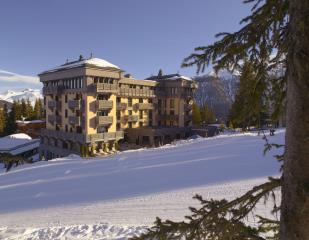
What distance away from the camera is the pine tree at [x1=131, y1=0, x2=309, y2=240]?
2324mm

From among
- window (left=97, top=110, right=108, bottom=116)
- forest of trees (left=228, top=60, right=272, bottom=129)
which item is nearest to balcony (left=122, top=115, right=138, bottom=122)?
window (left=97, top=110, right=108, bottom=116)

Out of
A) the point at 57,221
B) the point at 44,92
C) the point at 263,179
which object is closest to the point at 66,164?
the point at 57,221

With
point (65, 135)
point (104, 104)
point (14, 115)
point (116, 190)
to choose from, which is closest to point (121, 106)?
point (104, 104)

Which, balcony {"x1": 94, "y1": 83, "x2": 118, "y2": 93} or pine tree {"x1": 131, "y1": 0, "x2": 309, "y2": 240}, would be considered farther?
balcony {"x1": 94, "y1": 83, "x2": 118, "y2": 93}

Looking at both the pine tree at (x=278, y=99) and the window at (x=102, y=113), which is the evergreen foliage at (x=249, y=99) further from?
the window at (x=102, y=113)

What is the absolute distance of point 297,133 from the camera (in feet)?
8.13

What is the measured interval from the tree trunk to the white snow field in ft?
25.1

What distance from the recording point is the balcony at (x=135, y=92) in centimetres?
4025

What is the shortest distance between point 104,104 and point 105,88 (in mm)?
2155

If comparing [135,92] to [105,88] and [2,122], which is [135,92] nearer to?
[105,88]

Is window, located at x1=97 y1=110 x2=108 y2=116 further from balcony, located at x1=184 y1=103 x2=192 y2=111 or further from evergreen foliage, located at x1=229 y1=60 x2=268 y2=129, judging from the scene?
evergreen foliage, located at x1=229 y1=60 x2=268 y2=129

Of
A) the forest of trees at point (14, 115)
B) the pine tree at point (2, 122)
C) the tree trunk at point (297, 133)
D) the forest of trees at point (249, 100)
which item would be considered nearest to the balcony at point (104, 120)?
the forest of trees at point (249, 100)

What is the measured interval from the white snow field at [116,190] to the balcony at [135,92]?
1917cm

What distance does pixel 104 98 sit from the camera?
36.0 metres
